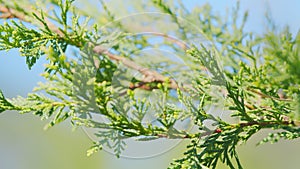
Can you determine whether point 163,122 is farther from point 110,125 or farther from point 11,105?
point 11,105

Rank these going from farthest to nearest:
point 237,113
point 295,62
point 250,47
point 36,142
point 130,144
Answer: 1. point 36,142
2. point 250,47
3. point 130,144
4. point 237,113
5. point 295,62

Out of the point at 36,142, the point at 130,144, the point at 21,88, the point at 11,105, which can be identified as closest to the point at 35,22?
the point at 11,105

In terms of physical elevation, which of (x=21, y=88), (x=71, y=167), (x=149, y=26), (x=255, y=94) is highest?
(x=21, y=88)

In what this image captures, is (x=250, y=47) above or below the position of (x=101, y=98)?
above

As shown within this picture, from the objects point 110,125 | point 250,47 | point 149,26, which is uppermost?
point 149,26

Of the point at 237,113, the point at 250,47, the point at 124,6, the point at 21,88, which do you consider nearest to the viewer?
the point at 237,113

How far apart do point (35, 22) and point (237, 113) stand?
37 cm

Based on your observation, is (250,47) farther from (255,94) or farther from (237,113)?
(237,113)

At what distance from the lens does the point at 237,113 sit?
2.30 ft

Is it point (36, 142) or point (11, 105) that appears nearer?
point (11, 105)


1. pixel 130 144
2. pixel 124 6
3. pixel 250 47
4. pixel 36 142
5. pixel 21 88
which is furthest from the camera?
pixel 36 142

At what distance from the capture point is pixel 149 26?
4.38ft

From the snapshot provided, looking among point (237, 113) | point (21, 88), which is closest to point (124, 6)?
point (237, 113)

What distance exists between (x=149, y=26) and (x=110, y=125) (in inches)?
28.2
